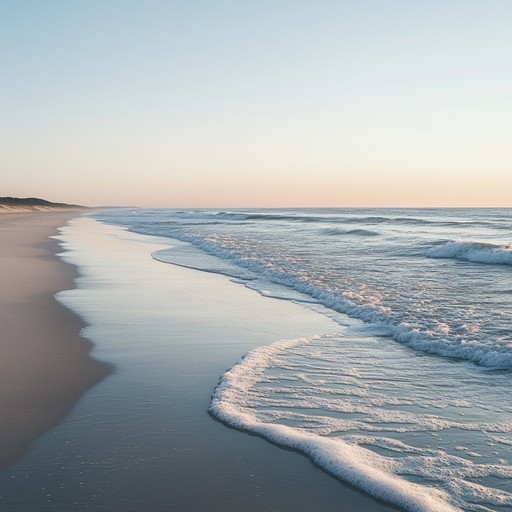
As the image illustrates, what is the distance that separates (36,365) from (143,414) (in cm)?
200

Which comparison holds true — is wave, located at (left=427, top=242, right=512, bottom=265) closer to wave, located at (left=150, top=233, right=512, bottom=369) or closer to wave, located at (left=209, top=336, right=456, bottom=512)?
wave, located at (left=150, top=233, right=512, bottom=369)

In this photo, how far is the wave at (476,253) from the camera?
60.7ft

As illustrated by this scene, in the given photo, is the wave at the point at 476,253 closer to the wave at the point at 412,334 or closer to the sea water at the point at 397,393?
the sea water at the point at 397,393

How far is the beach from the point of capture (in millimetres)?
3547

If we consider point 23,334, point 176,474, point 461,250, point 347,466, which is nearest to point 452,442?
point 347,466

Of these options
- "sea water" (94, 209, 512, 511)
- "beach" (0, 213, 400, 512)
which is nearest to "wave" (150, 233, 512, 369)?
"sea water" (94, 209, 512, 511)

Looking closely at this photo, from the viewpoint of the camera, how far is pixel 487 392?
18.4 ft

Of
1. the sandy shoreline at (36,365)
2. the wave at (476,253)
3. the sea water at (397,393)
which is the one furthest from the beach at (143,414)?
the wave at (476,253)

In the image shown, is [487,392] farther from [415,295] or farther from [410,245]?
[410,245]

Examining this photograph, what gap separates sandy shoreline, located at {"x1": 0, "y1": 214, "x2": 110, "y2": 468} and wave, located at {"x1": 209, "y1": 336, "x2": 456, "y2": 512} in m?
1.42

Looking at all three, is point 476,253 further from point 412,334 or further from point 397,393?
point 397,393

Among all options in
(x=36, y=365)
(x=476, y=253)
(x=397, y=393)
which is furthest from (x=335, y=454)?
(x=476, y=253)

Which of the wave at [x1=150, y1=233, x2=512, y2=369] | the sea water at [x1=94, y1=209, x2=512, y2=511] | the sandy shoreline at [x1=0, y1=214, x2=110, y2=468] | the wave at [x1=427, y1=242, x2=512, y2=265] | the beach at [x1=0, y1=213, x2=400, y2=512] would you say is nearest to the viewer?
the beach at [x1=0, y1=213, x2=400, y2=512]

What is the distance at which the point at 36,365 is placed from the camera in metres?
6.21
